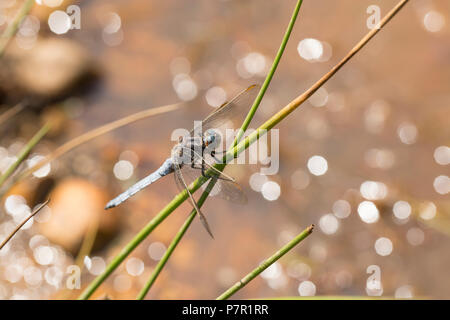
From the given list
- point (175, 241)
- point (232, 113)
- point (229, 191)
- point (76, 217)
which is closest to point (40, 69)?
point (76, 217)

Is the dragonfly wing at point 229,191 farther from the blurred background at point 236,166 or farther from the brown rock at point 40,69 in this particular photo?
the brown rock at point 40,69

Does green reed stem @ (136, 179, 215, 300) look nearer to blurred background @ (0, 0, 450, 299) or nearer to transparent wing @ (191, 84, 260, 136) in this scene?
transparent wing @ (191, 84, 260, 136)

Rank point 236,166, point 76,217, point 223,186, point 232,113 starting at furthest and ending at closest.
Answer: point 236,166 < point 76,217 < point 232,113 < point 223,186

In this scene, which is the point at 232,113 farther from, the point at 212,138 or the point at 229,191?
the point at 229,191

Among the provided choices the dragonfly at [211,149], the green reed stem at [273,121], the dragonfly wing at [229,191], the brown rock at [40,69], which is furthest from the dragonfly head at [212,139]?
the brown rock at [40,69]

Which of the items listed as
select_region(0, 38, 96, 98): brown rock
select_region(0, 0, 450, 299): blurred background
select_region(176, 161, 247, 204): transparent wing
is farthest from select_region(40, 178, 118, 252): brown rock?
select_region(176, 161, 247, 204): transparent wing

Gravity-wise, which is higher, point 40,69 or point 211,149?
point 40,69
